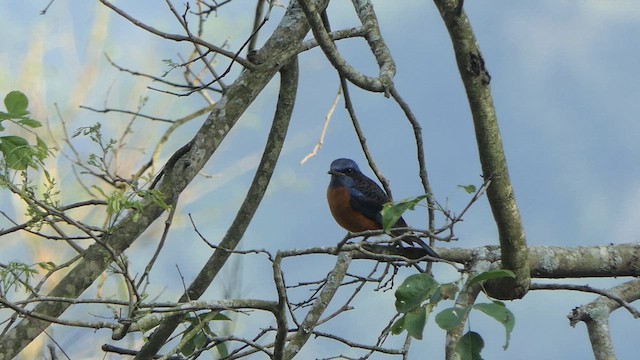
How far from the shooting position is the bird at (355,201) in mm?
5742

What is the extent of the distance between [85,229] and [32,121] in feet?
1.98

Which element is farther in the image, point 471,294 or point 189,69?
point 189,69

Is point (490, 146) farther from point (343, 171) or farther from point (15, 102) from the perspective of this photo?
point (343, 171)

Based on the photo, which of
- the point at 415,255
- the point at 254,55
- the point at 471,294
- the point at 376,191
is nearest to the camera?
the point at 471,294

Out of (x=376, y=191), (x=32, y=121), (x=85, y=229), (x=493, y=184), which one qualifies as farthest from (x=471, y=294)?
(x=376, y=191)

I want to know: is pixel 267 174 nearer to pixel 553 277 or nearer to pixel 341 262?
pixel 341 262

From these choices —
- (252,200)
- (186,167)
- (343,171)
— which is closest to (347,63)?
(186,167)

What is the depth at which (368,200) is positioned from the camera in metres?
5.80

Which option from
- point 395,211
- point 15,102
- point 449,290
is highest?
point 15,102

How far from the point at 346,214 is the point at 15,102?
2829 mm

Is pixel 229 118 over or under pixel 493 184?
over

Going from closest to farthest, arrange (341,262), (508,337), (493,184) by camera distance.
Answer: (508,337) < (493,184) < (341,262)

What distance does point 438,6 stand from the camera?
2955 mm

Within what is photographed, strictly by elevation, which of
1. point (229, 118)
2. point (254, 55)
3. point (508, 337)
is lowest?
point (508, 337)
